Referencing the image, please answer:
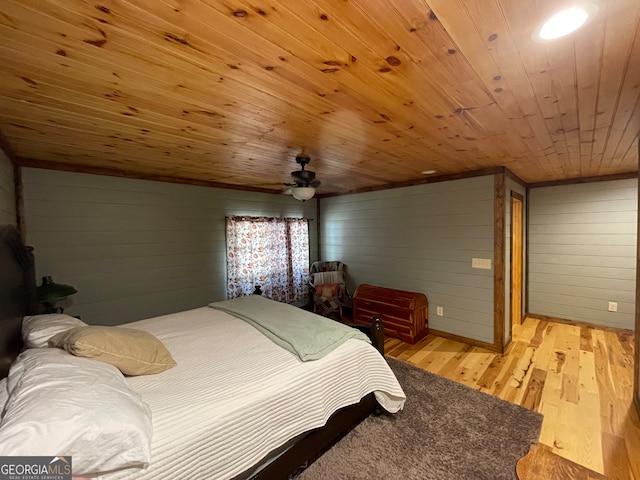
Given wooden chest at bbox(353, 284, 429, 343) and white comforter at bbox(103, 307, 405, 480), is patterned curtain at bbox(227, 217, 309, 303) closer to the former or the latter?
wooden chest at bbox(353, 284, 429, 343)

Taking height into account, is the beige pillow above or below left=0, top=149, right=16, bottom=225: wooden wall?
below

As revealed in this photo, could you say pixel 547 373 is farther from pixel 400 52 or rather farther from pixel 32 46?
pixel 32 46

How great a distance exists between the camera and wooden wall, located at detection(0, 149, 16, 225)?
200 cm

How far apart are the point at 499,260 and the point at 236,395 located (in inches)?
127

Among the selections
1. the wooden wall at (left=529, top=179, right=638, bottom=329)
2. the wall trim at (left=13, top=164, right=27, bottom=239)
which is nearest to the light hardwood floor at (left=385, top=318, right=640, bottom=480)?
the wooden wall at (left=529, top=179, right=638, bottom=329)

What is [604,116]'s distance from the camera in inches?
69.9

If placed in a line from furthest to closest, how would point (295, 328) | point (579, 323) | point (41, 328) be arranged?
1. point (579, 323)
2. point (295, 328)
3. point (41, 328)

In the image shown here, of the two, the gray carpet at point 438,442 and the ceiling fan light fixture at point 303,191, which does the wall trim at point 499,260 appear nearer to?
the gray carpet at point 438,442

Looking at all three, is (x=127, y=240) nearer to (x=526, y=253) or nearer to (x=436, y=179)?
(x=436, y=179)

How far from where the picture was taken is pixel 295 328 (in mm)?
2125

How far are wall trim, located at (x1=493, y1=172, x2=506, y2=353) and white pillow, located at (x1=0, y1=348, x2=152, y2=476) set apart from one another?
3.58m

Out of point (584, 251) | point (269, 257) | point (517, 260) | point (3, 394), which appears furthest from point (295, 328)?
point (584, 251)

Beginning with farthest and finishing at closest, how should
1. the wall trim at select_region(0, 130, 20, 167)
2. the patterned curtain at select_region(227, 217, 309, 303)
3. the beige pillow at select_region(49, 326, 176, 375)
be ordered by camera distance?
the patterned curtain at select_region(227, 217, 309, 303) < the wall trim at select_region(0, 130, 20, 167) < the beige pillow at select_region(49, 326, 176, 375)

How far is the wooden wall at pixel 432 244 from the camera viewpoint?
3375 mm
